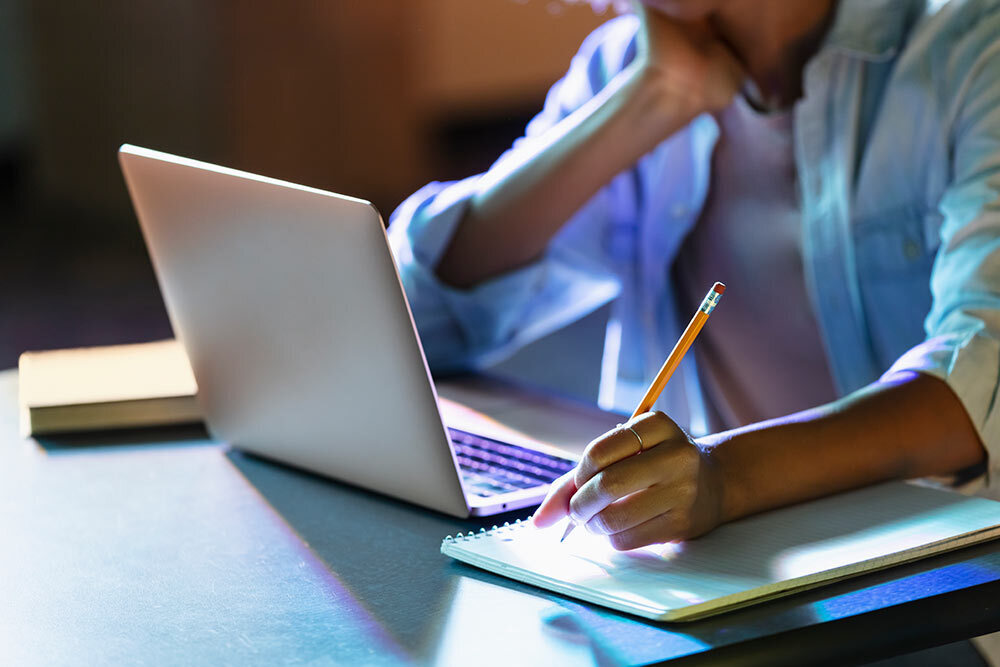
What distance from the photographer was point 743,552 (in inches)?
26.5

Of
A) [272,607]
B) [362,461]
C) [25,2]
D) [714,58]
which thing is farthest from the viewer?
[25,2]

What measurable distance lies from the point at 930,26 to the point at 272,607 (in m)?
0.78

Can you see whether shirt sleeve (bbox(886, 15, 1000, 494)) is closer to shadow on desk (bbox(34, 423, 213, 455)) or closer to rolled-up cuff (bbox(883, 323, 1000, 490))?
rolled-up cuff (bbox(883, 323, 1000, 490))

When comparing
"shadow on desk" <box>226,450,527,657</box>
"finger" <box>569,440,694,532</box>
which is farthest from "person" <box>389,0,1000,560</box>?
"shadow on desk" <box>226,450,527,657</box>

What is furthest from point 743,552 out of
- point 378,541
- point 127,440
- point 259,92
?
point 259,92

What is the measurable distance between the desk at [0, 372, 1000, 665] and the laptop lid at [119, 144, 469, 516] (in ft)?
0.14

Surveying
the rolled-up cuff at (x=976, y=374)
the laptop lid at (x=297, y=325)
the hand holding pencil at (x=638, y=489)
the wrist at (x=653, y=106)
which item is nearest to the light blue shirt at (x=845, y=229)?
the rolled-up cuff at (x=976, y=374)

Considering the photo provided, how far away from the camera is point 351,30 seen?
16.8ft

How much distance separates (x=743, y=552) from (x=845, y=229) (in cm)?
56

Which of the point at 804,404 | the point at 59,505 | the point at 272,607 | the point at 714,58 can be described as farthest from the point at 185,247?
the point at 804,404

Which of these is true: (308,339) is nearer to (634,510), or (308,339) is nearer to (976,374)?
(634,510)

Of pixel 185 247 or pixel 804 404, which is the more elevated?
pixel 185 247

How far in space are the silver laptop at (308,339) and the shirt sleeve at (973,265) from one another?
27cm

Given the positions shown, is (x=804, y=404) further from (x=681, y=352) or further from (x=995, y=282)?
(x=681, y=352)
